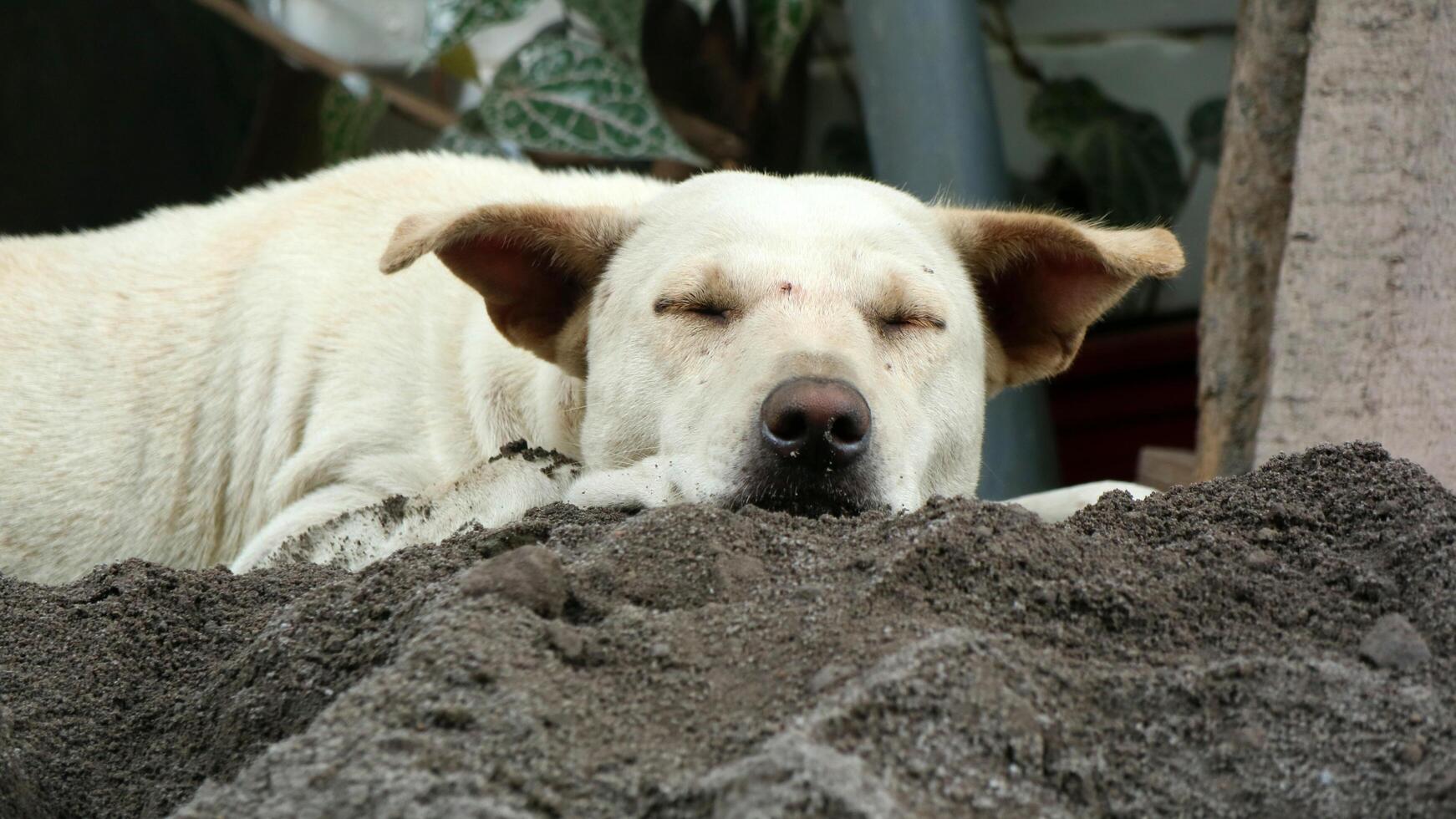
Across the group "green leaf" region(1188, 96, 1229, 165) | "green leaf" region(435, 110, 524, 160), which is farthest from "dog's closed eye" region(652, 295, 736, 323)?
"green leaf" region(1188, 96, 1229, 165)

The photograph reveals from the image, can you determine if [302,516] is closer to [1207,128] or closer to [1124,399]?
[1124,399]

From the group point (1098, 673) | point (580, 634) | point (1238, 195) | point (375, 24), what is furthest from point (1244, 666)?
point (375, 24)

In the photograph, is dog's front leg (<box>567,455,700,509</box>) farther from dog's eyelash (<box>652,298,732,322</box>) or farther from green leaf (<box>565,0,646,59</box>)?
green leaf (<box>565,0,646,59</box>)

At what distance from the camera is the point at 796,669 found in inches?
62.8

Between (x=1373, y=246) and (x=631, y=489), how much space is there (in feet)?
6.42

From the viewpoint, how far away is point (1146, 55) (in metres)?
6.83

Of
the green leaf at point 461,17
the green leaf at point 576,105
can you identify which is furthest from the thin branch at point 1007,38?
the green leaf at point 461,17

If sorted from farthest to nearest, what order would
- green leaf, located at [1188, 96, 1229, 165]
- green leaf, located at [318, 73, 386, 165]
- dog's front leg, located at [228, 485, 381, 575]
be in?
green leaf, located at [1188, 96, 1229, 165], green leaf, located at [318, 73, 386, 165], dog's front leg, located at [228, 485, 381, 575]

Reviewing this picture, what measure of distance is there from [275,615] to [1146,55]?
19.3 feet

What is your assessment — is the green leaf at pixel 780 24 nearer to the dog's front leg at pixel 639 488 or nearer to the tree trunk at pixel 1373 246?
the tree trunk at pixel 1373 246

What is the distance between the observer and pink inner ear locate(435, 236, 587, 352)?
2.84m

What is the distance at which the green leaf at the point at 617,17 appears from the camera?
5703mm

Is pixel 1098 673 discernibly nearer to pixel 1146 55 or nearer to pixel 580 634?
pixel 580 634

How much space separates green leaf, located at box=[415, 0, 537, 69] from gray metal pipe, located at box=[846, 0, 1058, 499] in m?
1.31
